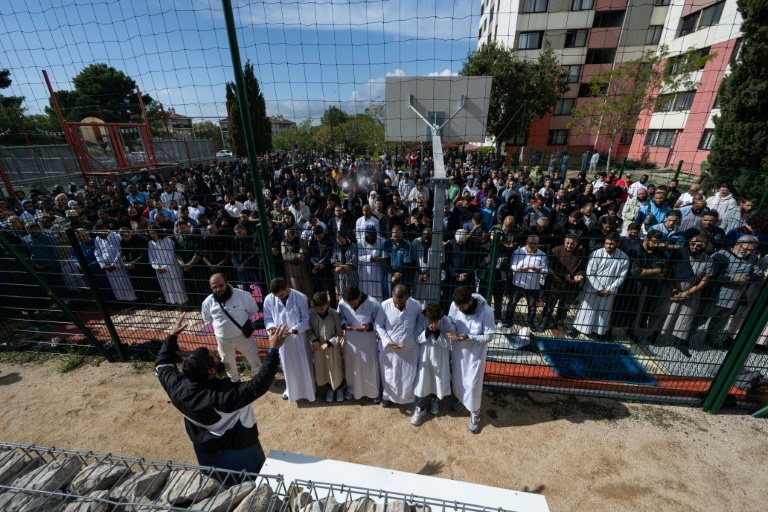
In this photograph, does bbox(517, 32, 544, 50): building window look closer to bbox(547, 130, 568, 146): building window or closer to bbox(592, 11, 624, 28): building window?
bbox(592, 11, 624, 28): building window

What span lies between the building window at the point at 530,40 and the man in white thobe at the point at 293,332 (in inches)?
1172

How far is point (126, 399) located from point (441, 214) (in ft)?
14.9

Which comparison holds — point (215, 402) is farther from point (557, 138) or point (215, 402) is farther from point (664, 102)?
point (557, 138)

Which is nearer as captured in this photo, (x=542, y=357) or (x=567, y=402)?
(x=567, y=402)

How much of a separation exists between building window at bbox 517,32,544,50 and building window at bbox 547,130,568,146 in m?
6.73

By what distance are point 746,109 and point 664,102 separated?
8.08 metres

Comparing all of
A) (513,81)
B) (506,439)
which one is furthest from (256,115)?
(506,439)

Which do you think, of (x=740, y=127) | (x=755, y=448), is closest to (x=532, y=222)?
(x=755, y=448)

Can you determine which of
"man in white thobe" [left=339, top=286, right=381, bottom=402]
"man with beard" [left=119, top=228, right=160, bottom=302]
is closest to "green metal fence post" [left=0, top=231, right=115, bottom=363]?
"man with beard" [left=119, top=228, right=160, bottom=302]

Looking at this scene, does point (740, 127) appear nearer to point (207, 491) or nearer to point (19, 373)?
point (207, 491)

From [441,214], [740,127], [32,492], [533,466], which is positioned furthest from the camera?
[740,127]

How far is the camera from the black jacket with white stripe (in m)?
2.34

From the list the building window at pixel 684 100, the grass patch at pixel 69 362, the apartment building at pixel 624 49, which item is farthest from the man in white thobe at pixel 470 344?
the building window at pixel 684 100

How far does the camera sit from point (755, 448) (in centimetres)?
355
